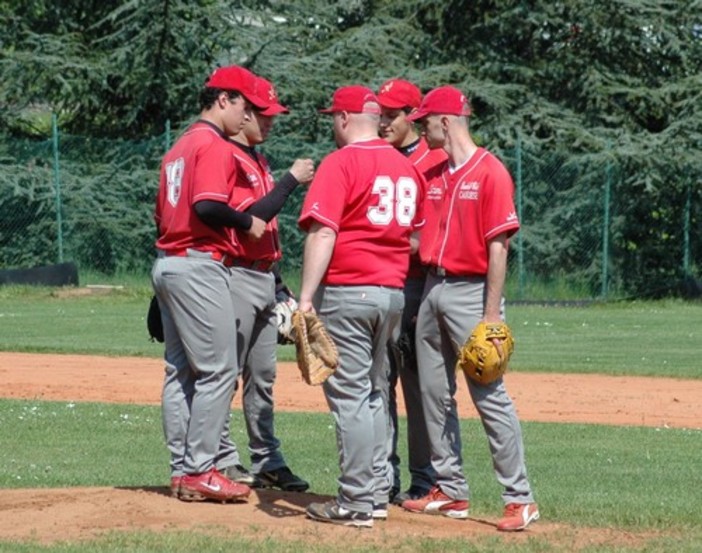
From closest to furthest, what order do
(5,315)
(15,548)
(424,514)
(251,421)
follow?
1. (15,548)
2. (424,514)
3. (251,421)
4. (5,315)

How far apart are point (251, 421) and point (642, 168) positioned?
1770 cm

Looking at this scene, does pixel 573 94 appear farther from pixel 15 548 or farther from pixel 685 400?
pixel 15 548

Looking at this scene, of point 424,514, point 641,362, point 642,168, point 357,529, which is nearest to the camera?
point 357,529

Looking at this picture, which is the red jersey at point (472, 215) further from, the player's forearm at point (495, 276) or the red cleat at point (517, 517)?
the red cleat at point (517, 517)

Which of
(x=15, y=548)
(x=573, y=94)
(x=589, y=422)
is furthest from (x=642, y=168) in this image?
(x=15, y=548)

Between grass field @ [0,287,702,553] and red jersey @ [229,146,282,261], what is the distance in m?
1.52

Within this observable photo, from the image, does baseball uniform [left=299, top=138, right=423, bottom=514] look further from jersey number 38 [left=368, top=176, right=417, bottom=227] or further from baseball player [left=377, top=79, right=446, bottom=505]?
baseball player [left=377, top=79, right=446, bottom=505]

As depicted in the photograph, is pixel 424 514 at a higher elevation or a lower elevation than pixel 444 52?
lower

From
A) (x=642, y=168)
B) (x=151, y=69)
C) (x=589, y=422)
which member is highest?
(x=151, y=69)

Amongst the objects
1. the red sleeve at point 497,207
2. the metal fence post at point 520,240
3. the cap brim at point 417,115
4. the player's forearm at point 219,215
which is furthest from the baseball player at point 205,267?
the metal fence post at point 520,240

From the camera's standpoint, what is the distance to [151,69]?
92.2ft

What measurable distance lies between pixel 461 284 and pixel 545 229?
1811 cm

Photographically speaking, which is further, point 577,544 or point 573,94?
point 573,94

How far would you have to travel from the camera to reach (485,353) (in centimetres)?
688
